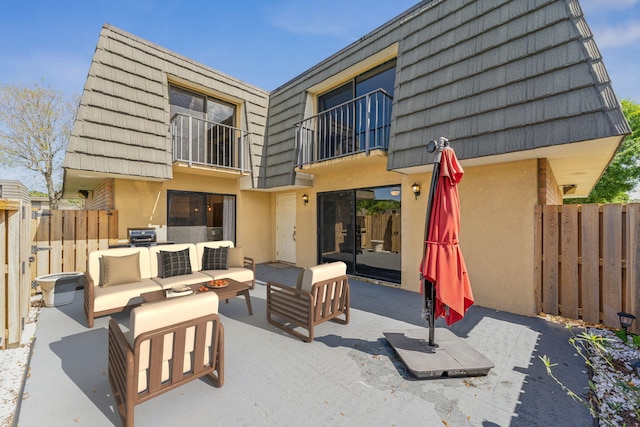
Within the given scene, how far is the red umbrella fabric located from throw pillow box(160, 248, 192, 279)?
421 centimetres

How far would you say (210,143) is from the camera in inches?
299

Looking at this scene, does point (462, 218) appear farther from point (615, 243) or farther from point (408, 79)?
point (408, 79)

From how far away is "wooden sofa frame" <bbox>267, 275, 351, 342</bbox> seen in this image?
3.42 meters

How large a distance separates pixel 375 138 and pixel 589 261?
445 centimetres

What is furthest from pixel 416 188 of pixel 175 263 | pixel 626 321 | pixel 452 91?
pixel 175 263

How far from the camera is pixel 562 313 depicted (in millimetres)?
4227

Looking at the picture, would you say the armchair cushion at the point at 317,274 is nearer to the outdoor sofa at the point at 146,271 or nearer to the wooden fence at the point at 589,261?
the outdoor sofa at the point at 146,271

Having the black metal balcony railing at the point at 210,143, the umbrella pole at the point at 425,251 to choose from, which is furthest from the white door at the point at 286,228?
the umbrella pole at the point at 425,251

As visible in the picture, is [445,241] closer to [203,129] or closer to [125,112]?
[125,112]

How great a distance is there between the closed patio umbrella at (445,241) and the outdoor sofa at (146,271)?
12.0ft

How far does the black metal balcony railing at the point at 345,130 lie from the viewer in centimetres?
623

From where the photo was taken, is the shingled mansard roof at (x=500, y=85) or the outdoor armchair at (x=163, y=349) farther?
the shingled mansard roof at (x=500, y=85)

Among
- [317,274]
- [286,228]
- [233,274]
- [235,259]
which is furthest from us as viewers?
[286,228]

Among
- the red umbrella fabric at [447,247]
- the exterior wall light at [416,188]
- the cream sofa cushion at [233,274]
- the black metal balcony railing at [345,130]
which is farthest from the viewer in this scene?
the black metal balcony railing at [345,130]
